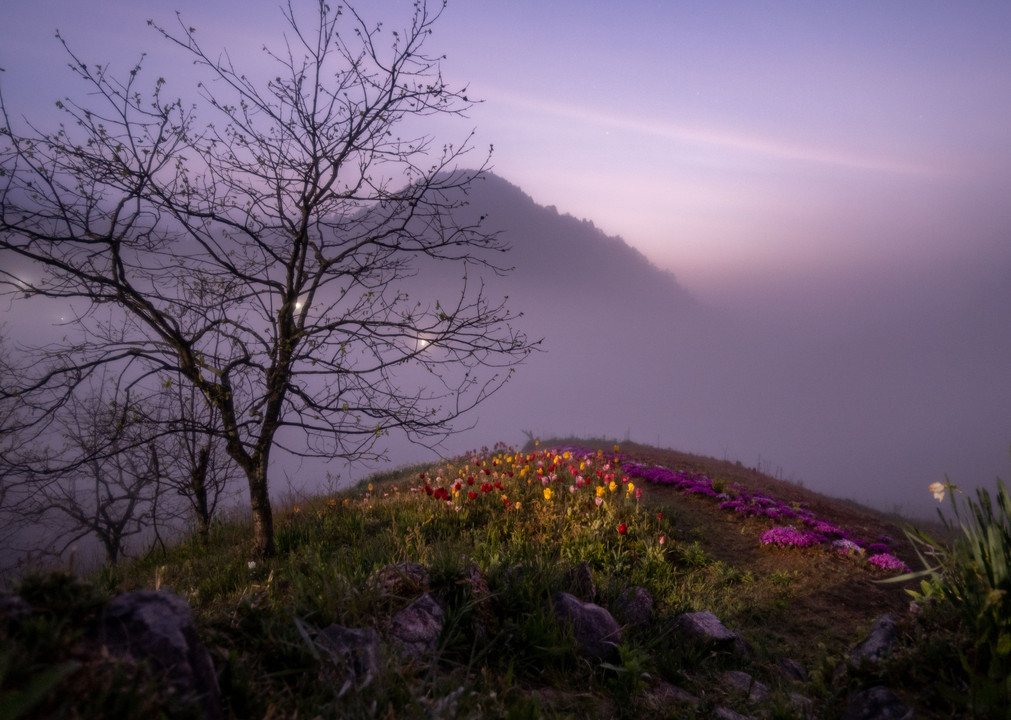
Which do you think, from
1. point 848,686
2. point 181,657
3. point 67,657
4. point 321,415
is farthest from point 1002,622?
point 321,415

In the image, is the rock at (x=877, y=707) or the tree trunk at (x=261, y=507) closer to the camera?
the rock at (x=877, y=707)

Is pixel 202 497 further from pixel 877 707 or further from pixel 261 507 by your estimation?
pixel 877 707

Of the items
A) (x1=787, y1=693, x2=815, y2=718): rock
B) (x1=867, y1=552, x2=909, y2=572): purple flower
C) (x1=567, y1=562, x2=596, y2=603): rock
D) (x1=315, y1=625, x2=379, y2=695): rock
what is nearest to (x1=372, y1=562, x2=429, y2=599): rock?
(x1=315, y1=625, x2=379, y2=695): rock

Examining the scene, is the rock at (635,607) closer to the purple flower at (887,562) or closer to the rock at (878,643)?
the rock at (878,643)

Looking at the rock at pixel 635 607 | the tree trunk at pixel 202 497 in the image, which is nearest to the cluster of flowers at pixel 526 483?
the rock at pixel 635 607

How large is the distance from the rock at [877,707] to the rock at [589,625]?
54.1 inches

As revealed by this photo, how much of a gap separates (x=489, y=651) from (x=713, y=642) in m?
2.04

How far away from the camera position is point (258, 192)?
614cm

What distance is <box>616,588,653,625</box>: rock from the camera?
175 inches

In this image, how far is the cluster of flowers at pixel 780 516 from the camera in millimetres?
7871

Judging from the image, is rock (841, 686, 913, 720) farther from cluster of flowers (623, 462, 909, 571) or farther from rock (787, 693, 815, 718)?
cluster of flowers (623, 462, 909, 571)

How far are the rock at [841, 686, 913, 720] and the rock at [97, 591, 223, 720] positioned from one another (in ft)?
10.1

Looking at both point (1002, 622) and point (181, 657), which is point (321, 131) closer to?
point (181, 657)

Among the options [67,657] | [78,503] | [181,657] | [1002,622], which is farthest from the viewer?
[78,503]
